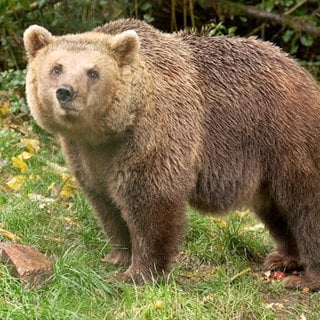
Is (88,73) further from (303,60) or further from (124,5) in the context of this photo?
(303,60)

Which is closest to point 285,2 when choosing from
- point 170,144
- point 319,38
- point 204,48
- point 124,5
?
point 319,38

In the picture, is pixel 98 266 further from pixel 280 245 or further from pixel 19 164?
pixel 19 164

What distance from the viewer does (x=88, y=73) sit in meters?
6.00

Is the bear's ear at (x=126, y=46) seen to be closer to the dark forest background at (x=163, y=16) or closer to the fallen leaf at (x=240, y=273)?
the fallen leaf at (x=240, y=273)

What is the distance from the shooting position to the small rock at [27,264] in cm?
585

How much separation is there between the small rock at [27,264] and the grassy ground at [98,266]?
0.26ft

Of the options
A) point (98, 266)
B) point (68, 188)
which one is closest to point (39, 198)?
point (68, 188)

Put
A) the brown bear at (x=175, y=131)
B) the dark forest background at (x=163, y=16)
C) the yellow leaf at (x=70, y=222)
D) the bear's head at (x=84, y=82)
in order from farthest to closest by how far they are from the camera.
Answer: the dark forest background at (x=163, y=16), the yellow leaf at (x=70, y=222), the brown bear at (x=175, y=131), the bear's head at (x=84, y=82)

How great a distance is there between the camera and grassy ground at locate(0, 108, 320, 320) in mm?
5668

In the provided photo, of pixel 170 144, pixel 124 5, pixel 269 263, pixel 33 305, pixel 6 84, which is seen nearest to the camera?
pixel 33 305

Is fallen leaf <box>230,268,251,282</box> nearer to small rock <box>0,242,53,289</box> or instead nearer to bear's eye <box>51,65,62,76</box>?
small rock <box>0,242,53,289</box>

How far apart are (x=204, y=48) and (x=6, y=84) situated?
419cm

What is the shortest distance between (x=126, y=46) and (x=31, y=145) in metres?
3.25

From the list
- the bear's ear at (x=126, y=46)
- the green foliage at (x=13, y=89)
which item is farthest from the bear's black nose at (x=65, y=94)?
the green foliage at (x=13, y=89)
